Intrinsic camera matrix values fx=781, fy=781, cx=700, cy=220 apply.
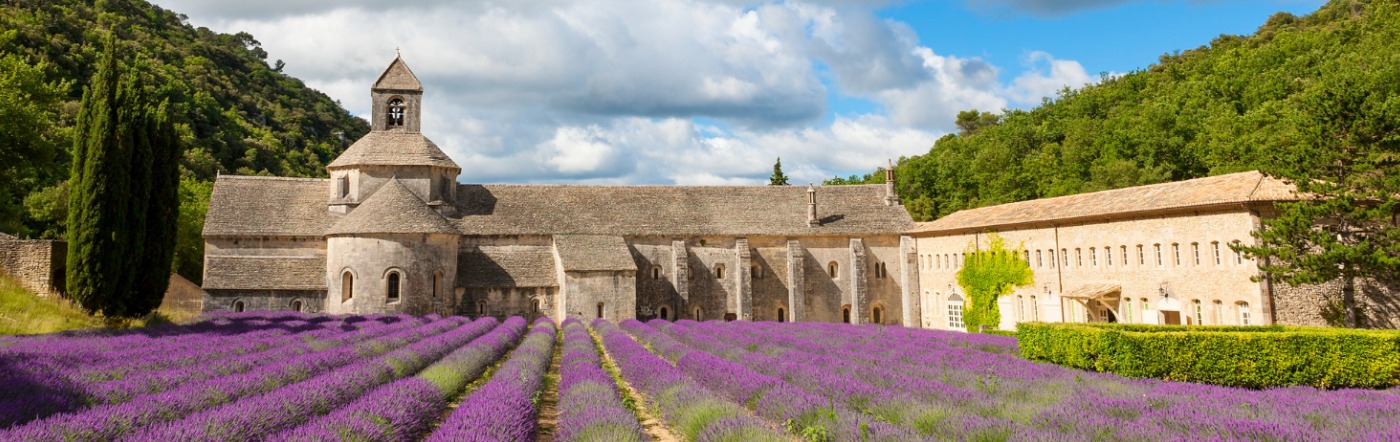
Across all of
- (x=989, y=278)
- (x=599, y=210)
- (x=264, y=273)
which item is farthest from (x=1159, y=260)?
(x=264, y=273)

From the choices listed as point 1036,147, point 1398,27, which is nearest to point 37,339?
point 1398,27

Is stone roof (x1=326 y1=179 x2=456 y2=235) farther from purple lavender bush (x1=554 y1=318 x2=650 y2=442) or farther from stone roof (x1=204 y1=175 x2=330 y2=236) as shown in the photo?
purple lavender bush (x1=554 y1=318 x2=650 y2=442)

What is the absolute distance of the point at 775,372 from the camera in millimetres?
15008

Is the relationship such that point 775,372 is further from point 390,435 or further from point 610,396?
point 390,435

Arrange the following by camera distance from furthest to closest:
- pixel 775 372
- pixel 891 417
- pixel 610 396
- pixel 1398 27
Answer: pixel 1398 27 → pixel 775 372 → pixel 610 396 → pixel 891 417

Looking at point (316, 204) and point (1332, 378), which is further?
point (316, 204)

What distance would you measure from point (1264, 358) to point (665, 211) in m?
30.1

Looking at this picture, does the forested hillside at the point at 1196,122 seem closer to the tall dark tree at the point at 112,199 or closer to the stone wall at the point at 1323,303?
the stone wall at the point at 1323,303

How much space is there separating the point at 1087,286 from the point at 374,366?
24713 mm

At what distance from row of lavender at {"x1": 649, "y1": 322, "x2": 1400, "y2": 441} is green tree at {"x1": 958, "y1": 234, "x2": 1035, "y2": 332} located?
15.0m

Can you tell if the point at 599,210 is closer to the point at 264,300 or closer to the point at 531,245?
the point at 531,245

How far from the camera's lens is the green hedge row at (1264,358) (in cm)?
1416

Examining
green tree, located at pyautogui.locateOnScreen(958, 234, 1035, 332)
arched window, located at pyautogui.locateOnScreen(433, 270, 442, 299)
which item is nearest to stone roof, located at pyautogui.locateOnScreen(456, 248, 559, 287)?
arched window, located at pyautogui.locateOnScreen(433, 270, 442, 299)

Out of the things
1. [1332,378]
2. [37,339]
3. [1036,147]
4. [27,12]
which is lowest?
[1332,378]
